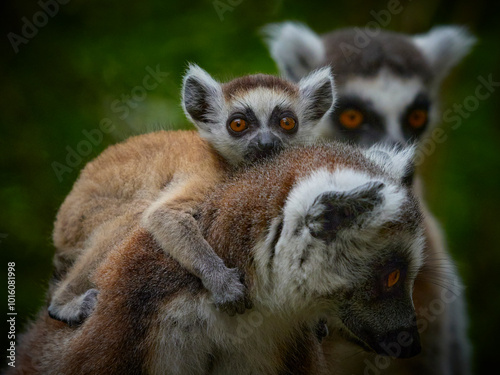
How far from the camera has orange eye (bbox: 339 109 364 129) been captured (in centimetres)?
495

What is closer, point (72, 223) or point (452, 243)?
point (72, 223)

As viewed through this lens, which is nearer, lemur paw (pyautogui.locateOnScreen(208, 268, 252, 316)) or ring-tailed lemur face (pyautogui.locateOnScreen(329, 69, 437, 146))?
lemur paw (pyautogui.locateOnScreen(208, 268, 252, 316))

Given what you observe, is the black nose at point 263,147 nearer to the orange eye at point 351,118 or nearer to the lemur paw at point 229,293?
the lemur paw at point 229,293

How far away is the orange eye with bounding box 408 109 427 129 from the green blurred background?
2.18 feet

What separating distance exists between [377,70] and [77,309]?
3561 mm

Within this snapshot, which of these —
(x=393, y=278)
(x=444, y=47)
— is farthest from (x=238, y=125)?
(x=444, y=47)

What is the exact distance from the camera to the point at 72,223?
3391 millimetres

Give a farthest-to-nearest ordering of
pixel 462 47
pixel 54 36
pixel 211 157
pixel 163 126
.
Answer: pixel 462 47 → pixel 54 36 → pixel 163 126 → pixel 211 157

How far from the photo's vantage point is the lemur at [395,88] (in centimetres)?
490

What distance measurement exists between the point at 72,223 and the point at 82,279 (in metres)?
0.53

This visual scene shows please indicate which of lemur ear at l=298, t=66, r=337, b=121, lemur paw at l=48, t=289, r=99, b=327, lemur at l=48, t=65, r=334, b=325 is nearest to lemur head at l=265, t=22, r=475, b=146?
lemur ear at l=298, t=66, r=337, b=121

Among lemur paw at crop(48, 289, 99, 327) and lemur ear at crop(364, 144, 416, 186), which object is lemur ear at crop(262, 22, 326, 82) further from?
lemur paw at crop(48, 289, 99, 327)

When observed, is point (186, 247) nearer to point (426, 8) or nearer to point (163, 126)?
point (163, 126)

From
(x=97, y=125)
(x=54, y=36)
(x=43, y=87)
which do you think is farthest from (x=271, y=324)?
(x=54, y=36)
